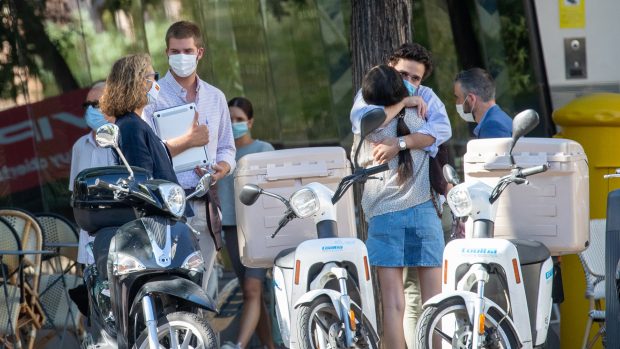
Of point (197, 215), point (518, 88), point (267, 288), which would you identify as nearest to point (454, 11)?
point (518, 88)

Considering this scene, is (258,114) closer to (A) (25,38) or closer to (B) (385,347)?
(A) (25,38)

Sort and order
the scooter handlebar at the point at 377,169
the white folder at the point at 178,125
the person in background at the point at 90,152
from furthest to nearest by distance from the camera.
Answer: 1. the person in background at the point at 90,152
2. the white folder at the point at 178,125
3. the scooter handlebar at the point at 377,169

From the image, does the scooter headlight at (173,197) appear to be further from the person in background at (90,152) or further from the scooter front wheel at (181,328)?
the person in background at (90,152)

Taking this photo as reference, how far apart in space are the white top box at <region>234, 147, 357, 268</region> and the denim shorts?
0.16 meters

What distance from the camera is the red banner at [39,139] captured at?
425 inches

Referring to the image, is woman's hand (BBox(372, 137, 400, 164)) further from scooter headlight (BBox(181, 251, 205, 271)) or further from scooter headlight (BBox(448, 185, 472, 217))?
scooter headlight (BBox(181, 251, 205, 271))

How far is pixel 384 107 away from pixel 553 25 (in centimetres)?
382

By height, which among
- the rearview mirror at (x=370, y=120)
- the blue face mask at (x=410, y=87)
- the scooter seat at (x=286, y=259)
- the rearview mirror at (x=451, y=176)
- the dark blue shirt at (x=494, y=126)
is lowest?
the scooter seat at (x=286, y=259)

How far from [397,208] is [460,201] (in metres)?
0.65

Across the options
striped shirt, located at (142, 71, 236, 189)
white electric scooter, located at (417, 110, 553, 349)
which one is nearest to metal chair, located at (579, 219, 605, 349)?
white electric scooter, located at (417, 110, 553, 349)

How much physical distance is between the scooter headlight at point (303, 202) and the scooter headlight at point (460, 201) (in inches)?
25.8

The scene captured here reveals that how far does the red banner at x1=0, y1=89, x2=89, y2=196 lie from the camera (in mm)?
10805

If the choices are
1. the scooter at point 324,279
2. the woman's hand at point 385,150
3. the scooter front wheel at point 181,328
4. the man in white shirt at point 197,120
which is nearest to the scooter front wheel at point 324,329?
the scooter at point 324,279

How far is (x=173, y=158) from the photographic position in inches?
295
